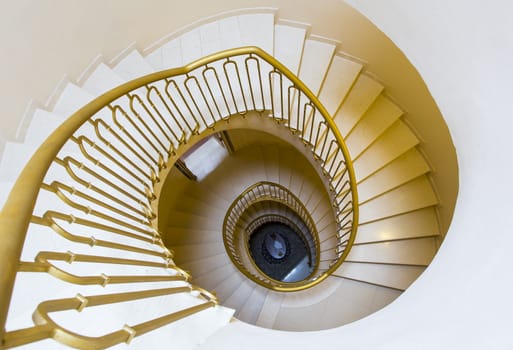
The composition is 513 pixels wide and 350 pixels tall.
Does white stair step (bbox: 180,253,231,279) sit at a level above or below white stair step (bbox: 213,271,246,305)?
above

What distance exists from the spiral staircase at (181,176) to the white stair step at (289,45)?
2 cm

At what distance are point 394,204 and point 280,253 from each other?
A: 7.94m

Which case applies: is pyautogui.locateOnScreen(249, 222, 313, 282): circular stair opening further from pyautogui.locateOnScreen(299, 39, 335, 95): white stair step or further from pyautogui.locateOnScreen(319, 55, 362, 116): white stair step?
pyautogui.locateOnScreen(299, 39, 335, 95): white stair step

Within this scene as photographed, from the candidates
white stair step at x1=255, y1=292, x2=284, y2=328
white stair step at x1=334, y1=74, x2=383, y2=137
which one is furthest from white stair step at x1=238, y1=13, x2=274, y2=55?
white stair step at x1=255, y1=292, x2=284, y2=328

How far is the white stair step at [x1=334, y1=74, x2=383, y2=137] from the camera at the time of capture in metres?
4.94

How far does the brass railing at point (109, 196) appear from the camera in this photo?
4.26 ft

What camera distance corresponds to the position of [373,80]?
16.9ft

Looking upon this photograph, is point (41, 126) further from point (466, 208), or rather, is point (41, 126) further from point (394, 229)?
point (394, 229)

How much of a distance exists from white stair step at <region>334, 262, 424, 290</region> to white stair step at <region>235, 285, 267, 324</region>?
2.15 metres

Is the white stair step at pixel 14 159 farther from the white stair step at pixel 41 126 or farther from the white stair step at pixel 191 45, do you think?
the white stair step at pixel 191 45

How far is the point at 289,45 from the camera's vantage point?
4.88 metres

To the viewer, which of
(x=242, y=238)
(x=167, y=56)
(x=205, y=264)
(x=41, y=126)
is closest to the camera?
(x=41, y=126)

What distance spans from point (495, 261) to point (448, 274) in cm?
39

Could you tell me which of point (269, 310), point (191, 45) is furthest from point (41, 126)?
point (269, 310)
